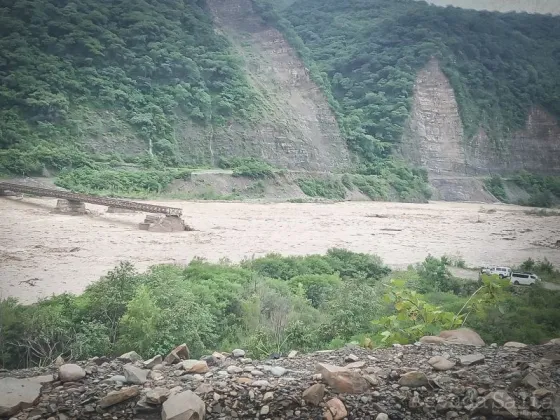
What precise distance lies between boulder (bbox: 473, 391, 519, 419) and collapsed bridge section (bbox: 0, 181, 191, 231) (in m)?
3.21

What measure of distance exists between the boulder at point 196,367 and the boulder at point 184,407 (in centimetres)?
34

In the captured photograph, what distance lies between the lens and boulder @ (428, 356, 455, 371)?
239 centimetres

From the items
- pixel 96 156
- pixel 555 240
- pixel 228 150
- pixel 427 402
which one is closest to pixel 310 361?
pixel 427 402

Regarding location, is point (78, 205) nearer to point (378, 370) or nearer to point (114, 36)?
point (114, 36)

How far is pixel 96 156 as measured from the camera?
181 inches

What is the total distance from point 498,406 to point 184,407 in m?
1.32

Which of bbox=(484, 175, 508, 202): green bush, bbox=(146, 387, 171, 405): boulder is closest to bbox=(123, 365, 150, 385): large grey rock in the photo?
bbox=(146, 387, 171, 405): boulder

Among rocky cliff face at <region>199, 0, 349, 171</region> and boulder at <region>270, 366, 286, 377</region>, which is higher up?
rocky cliff face at <region>199, 0, 349, 171</region>

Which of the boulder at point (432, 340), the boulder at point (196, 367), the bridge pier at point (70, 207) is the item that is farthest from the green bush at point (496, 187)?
the bridge pier at point (70, 207)

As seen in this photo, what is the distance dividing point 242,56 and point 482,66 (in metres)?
18.6

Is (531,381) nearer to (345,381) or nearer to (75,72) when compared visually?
(345,381)

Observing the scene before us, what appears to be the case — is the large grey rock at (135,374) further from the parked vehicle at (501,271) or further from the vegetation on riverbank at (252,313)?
the parked vehicle at (501,271)

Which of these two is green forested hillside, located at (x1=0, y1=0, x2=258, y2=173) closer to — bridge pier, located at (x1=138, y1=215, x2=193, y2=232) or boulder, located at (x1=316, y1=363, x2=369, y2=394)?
bridge pier, located at (x1=138, y1=215, x2=193, y2=232)

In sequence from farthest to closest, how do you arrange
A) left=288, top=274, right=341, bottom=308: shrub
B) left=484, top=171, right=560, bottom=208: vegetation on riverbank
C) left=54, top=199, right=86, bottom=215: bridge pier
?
left=288, top=274, right=341, bottom=308: shrub
left=54, top=199, right=86, bottom=215: bridge pier
left=484, top=171, right=560, bottom=208: vegetation on riverbank
